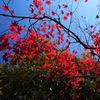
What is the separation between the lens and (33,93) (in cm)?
1207

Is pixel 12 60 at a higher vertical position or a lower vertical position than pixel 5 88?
higher

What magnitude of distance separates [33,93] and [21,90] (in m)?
0.73

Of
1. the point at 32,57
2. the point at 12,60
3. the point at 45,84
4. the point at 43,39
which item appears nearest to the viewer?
the point at 45,84

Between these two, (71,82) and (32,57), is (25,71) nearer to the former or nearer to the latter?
(32,57)

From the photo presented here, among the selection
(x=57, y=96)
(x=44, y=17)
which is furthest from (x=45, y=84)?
(x=44, y=17)

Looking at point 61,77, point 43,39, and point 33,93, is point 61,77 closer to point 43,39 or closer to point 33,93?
point 33,93

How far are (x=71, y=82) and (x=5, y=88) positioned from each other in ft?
13.0

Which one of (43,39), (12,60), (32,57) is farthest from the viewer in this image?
(43,39)

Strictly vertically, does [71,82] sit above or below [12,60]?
below

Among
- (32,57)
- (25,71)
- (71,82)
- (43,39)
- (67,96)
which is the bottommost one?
(67,96)

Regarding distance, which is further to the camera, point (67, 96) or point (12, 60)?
point (12, 60)

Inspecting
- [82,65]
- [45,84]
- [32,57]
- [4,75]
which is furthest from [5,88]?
[82,65]

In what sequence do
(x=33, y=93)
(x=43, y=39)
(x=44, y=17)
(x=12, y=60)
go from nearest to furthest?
(x=44, y=17) < (x=33, y=93) < (x=12, y=60) < (x=43, y=39)

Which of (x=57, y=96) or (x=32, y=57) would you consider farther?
Result: (x=32, y=57)
